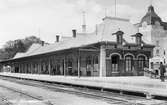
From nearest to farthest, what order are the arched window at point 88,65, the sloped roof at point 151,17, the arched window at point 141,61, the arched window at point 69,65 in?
the arched window at point 88,65
the arched window at point 141,61
the arched window at point 69,65
the sloped roof at point 151,17

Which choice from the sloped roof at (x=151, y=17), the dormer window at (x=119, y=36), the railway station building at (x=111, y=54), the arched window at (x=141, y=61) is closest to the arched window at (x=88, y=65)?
the railway station building at (x=111, y=54)

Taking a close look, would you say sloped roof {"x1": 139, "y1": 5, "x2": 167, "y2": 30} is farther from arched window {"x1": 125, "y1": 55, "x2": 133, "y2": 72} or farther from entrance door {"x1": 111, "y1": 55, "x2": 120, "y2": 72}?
entrance door {"x1": 111, "y1": 55, "x2": 120, "y2": 72}

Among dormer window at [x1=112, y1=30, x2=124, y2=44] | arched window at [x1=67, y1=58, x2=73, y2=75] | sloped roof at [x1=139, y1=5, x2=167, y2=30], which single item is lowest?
arched window at [x1=67, y1=58, x2=73, y2=75]

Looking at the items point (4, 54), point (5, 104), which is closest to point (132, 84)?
point (5, 104)

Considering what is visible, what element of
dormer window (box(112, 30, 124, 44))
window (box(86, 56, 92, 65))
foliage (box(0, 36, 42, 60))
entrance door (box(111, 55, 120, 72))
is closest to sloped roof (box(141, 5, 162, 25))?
dormer window (box(112, 30, 124, 44))

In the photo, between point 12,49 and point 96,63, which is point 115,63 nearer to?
point 96,63

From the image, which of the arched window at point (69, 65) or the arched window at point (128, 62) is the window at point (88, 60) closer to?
the arched window at point (69, 65)

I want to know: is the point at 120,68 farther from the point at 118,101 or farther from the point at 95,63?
the point at 118,101

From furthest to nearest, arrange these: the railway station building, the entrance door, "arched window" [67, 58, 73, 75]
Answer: "arched window" [67, 58, 73, 75]
the entrance door
the railway station building

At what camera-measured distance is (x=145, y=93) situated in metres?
12.2

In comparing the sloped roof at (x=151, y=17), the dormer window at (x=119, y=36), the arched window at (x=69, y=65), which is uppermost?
the sloped roof at (x=151, y=17)

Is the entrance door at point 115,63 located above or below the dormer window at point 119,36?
below

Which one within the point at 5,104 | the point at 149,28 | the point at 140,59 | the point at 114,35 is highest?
the point at 149,28

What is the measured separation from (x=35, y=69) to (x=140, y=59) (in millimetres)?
20968
